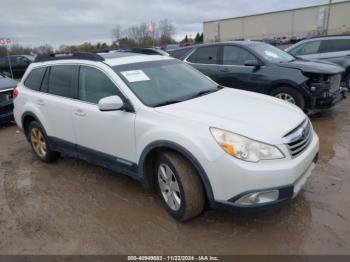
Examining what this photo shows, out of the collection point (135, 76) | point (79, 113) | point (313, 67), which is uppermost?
point (135, 76)

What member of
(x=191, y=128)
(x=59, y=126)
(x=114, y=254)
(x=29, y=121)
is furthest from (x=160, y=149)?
(x=29, y=121)

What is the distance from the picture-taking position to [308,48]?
9844 mm

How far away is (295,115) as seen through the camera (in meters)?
3.35

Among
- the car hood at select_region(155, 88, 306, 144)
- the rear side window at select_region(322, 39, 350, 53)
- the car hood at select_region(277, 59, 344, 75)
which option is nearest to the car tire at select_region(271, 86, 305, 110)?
the car hood at select_region(277, 59, 344, 75)

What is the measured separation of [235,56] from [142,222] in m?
4.79

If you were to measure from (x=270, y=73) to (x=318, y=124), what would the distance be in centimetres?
141

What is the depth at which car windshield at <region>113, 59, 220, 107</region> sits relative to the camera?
3.58m

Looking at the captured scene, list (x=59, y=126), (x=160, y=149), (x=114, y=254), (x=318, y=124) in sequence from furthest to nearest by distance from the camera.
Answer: (x=318, y=124)
(x=59, y=126)
(x=160, y=149)
(x=114, y=254)

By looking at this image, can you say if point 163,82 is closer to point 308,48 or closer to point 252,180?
point 252,180

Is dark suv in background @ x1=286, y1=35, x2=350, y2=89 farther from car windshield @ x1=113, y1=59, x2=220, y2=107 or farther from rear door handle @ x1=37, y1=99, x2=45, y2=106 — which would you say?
rear door handle @ x1=37, y1=99, x2=45, y2=106

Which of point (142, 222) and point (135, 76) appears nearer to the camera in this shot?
point (142, 222)

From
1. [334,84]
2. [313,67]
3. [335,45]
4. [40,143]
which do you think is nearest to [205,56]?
[313,67]

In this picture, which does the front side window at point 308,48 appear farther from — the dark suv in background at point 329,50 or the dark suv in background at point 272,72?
the dark suv in background at point 272,72

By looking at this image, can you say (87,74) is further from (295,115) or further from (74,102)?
(295,115)
